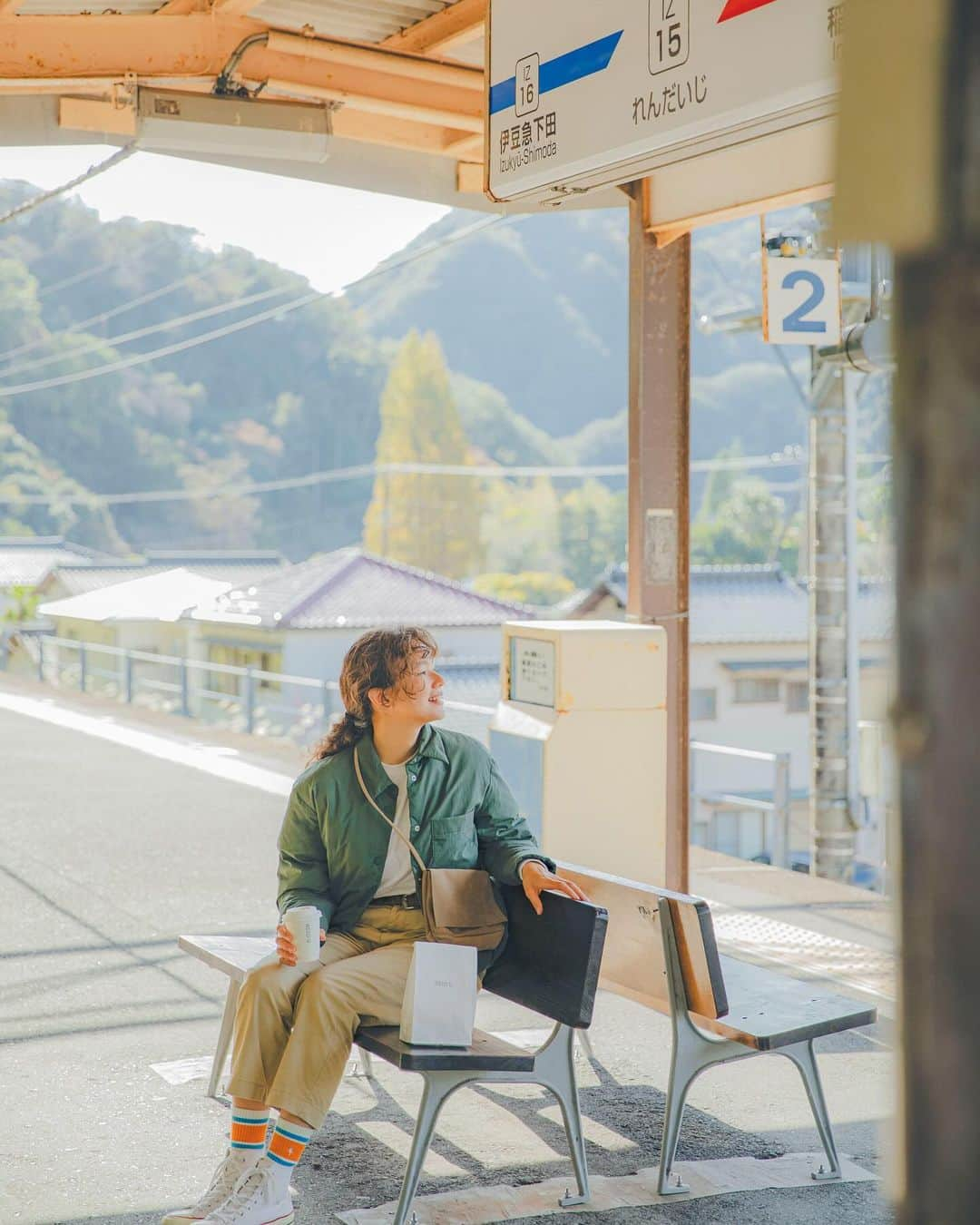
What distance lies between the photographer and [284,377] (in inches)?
3883

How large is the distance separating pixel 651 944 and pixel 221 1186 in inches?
46.3

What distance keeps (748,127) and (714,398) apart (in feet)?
382

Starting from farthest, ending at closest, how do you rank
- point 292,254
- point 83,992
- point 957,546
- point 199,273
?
point 199,273
point 292,254
point 83,992
point 957,546

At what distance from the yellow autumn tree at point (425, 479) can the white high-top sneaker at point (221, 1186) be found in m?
89.5

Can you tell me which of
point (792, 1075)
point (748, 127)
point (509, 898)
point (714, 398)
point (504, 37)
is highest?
point (714, 398)

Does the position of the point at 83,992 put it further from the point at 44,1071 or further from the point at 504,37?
the point at 504,37

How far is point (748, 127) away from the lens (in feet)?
11.2

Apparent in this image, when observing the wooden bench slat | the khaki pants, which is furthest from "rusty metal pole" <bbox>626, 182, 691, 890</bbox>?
the khaki pants

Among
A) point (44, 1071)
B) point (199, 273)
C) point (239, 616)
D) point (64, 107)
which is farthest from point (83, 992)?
point (199, 273)

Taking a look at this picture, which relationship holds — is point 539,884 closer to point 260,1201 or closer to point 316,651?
point 260,1201

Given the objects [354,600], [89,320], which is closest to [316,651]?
[354,600]

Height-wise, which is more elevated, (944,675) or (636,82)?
(636,82)

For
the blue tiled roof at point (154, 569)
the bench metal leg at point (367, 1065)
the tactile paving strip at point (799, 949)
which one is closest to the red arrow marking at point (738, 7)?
the bench metal leg at point (367, 1065)

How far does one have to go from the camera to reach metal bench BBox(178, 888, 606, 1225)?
10.5 ft
